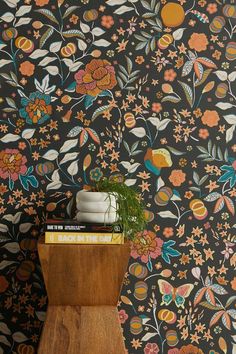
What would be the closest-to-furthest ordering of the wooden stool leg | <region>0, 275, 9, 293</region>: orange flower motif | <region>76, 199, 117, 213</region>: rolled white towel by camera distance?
1. the wooden stool leg
2. <region>76, 199, 117, 213</region>: rolled white towel
3. <region>0, 275, 9, 293</region>: orange flower motif

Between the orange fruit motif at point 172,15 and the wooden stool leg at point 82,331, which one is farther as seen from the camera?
the orange fruit motif at point 172,15

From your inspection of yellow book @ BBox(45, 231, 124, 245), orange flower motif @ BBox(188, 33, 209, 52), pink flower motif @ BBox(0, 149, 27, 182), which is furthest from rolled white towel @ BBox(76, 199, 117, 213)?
orange flower motif @ BBox(188, 33, 209, 52)

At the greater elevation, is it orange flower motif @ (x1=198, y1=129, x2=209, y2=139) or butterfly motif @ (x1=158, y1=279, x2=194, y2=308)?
orange flower motif @ (x1=198, y1=129, x2=209, y2=139)

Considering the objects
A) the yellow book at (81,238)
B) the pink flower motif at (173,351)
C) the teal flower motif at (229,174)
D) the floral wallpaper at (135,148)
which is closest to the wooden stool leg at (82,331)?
the yellow book at (81,238)

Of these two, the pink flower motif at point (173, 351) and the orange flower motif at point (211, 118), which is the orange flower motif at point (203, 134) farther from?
the pink flower motif at point (173, 351)

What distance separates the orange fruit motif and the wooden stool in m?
1.08

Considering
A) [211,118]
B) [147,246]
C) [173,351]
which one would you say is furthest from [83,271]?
[211,118]

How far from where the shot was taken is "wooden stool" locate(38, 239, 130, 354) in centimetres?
190

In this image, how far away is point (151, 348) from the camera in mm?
2326

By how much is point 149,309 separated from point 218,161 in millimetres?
757

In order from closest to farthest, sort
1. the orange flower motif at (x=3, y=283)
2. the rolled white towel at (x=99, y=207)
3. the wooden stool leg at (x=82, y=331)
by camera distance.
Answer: the wooden stool leg at (x=82, y=331)
the rolled white towel at (x=99, y=207)
the orange flower motif at (x=3, y=283)

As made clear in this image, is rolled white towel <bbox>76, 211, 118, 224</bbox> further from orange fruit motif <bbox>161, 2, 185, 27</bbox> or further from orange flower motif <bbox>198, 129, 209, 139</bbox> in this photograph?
orange fruit motif <bbox>161, 2, 185, 27</bbox>

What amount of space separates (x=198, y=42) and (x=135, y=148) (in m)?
0.58

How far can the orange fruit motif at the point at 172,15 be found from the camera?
236 centimetres
